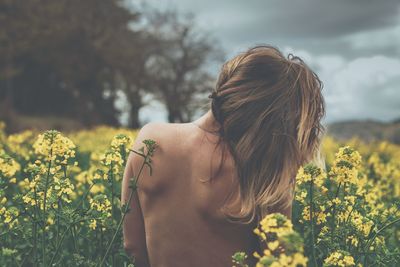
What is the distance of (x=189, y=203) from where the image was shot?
2.70 meters

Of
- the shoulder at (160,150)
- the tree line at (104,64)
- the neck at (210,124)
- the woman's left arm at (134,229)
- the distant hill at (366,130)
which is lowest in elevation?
the woman's left arm at (134,229)

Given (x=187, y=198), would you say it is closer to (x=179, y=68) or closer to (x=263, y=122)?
(x=263, y=122)

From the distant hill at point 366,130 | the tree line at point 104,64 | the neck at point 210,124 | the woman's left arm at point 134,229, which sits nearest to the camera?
the neck at point 210,124

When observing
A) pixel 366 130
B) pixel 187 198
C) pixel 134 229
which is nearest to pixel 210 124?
pixel 187 198

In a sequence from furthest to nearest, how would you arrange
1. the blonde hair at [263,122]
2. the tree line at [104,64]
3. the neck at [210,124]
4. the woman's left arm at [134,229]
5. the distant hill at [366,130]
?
the tree line at [104,64] < the distant hill at [366,130] < the woman's left arm at [134,229] < the neck at [210,124] < the blonde hair at [263,122]

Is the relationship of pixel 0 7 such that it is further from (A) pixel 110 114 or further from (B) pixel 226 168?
(B) pixel 226 168

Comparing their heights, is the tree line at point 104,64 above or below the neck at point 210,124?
above

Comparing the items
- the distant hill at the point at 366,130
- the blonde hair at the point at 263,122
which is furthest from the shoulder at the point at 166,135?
the distant hill at the point at 366,130

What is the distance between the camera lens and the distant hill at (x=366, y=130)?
19.8 meters

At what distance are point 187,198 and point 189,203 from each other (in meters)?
0.03

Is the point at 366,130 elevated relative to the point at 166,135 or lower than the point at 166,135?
elevated

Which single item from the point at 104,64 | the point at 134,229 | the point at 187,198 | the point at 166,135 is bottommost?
the point at 134,229

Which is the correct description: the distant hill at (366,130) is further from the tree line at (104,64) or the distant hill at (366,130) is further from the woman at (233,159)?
the woman at (233,159)

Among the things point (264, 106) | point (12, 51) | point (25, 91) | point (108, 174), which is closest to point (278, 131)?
point (264, 106)
